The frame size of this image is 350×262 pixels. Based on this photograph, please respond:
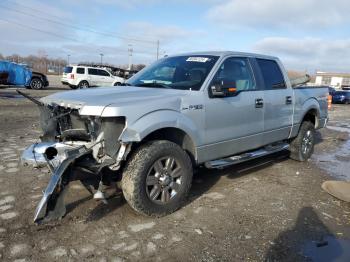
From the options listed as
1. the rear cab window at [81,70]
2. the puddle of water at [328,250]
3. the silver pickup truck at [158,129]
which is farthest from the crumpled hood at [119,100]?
the rear cab window at [81,70]

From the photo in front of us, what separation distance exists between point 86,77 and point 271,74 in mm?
22278

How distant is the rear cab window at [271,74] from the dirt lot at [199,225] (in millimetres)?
1527

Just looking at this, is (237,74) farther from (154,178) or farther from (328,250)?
(328,250)

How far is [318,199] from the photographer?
5.11 metres

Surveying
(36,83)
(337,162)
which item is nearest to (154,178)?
(337,162)

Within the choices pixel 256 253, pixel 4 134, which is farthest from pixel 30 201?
pixel 4 134

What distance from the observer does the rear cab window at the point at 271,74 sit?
19.1 feet

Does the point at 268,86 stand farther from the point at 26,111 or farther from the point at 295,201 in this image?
the point at 26,111

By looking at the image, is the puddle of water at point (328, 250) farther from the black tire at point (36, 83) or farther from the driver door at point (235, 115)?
the black tire at point (36, 83)

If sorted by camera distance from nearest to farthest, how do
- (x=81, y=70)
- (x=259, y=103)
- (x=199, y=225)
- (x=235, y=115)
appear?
(x=199, y=225) < (x=235, y=115) < (x=259, y=103) < (x=81, y=70)

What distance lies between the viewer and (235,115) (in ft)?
16.3

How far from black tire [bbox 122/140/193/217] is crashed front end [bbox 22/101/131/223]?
198 millimetres

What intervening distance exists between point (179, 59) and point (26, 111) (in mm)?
9224

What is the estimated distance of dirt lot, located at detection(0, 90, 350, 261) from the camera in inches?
135
